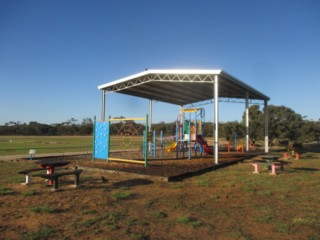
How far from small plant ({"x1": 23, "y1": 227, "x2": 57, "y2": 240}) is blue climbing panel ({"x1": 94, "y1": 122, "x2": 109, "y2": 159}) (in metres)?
9.61

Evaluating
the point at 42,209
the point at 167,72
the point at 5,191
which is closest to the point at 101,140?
the point at 167,72

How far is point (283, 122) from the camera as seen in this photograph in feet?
114

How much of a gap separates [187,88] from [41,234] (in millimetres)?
16964

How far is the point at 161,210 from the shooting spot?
19.2 feet

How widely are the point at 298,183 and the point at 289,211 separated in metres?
3.77

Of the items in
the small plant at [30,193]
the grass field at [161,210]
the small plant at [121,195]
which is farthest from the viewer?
the small plant at [30,193]

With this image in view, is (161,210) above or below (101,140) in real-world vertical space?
below

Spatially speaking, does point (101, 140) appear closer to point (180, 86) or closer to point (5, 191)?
point (5, 191)

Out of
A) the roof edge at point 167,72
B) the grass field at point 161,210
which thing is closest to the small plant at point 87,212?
the grass field at point 161,210

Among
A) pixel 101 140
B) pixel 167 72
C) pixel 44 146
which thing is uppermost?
pixel 167 72

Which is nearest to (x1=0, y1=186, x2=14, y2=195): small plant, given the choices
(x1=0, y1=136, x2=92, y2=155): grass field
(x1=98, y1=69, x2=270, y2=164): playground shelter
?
(x1=98, y1=69, x2=270, y2=164): playground shelter

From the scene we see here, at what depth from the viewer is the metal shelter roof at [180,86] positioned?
1505 centimetres

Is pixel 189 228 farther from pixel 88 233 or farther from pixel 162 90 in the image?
pixel 162 90

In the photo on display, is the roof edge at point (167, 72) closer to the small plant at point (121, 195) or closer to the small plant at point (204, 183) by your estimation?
the small plant at point (204, 183)
